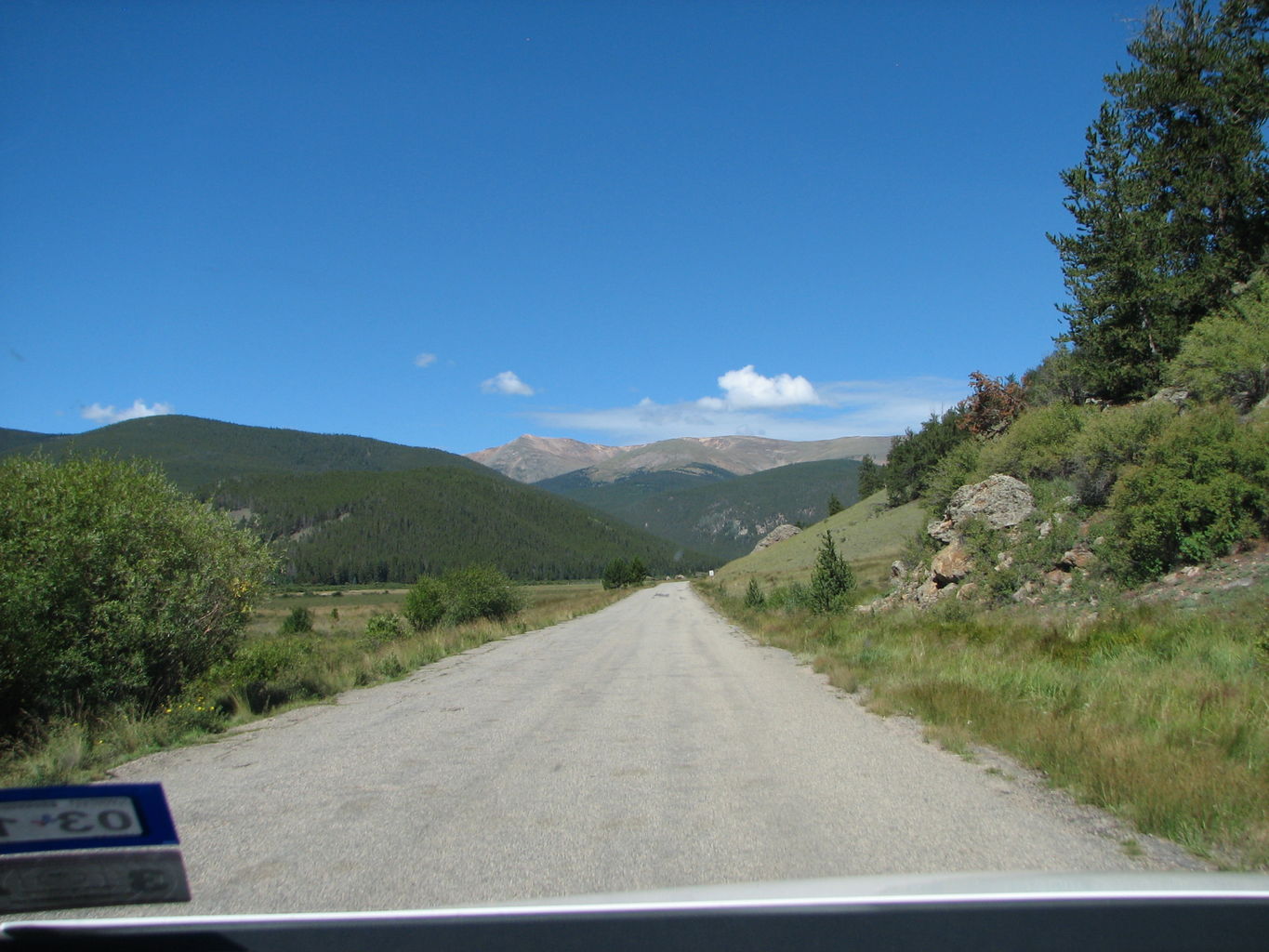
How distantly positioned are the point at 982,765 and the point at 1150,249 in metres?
26.1

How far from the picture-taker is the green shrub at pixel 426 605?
3919 cm

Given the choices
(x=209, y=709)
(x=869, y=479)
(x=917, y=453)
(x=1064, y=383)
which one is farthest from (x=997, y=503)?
(x=869, y=479)

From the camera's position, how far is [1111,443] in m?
20.4

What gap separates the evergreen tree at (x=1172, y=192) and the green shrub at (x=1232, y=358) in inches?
176

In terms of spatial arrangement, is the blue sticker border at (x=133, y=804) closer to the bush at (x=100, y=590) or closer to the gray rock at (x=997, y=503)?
the bush at (x=100, y=590)

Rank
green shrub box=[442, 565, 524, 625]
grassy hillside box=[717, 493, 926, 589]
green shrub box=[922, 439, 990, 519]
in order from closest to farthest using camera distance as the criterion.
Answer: green shrub box=[922, 439, 990, 519], green shrub box=[442, 565, 524, 625], grassy hillside box=[717, 493, 926, 589]

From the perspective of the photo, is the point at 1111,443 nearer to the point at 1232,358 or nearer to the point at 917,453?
the point at 1232,358

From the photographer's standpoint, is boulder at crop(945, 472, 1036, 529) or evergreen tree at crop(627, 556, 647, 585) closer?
boulder at crop(945, 472, 1036, 529)

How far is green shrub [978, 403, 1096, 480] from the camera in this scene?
82.4ft

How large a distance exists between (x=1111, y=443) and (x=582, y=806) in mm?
19254

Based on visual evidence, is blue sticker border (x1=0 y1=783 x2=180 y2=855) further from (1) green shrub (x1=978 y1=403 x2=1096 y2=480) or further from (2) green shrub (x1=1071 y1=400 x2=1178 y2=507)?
(1) green shrub (x1=978 y1=403 x2=1096 y2=480)

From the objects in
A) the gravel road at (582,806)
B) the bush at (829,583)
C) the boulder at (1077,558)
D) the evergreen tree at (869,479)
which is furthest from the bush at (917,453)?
the gravel road at (582,806)

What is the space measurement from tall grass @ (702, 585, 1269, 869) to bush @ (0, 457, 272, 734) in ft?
33.2

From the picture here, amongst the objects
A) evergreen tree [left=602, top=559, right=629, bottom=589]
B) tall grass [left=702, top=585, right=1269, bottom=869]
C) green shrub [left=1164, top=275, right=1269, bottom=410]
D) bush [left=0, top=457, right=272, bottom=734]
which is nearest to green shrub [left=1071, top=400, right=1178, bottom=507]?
green shrub [left=1164, top=275, right=1269, bottom=410]
